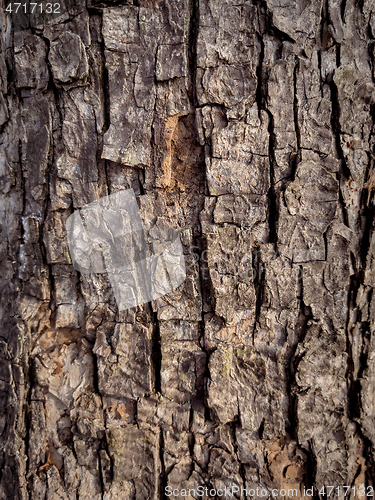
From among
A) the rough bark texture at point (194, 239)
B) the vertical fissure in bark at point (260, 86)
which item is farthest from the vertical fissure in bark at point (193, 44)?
the vertical fissure in bark at point (260, 86)

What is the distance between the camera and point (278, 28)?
1.10 meters

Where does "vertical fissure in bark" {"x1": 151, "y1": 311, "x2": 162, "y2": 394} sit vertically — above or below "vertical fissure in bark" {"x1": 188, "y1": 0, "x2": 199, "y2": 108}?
below

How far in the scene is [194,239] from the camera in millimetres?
1146

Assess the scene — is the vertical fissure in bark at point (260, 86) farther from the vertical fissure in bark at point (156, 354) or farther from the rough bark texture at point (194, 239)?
the vertical fissure in bark at point (156, 354)

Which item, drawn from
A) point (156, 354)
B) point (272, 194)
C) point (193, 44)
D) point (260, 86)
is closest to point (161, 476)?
point (156, 354)

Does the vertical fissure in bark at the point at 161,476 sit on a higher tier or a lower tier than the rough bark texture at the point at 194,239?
lower

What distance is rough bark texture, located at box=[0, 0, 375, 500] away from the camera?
1108 mm

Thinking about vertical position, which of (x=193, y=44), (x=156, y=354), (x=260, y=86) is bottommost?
(x=156, y=354)

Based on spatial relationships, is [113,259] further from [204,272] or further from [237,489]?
[237,489]

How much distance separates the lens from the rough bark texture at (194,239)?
3.64ft

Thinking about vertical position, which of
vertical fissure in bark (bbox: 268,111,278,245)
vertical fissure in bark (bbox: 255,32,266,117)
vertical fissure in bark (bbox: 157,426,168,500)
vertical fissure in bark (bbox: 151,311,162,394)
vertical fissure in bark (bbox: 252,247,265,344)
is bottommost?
vertical fissure in bark (bbox: 157,426,168,500)

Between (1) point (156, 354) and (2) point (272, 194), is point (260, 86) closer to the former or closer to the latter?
(2) point (272, 194)

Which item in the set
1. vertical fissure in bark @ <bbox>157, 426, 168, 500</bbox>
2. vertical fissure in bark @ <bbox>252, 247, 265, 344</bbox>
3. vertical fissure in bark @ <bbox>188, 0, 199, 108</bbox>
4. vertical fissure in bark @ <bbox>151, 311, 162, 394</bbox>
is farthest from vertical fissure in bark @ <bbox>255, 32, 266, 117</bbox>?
→ vertical fissure in bark @ <bbox>157, 426, 168, 500</bbox>

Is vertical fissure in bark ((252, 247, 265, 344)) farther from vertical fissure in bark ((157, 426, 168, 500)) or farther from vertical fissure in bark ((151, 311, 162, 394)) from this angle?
vertical fissure in bark ((157, 426, 168, 500))
